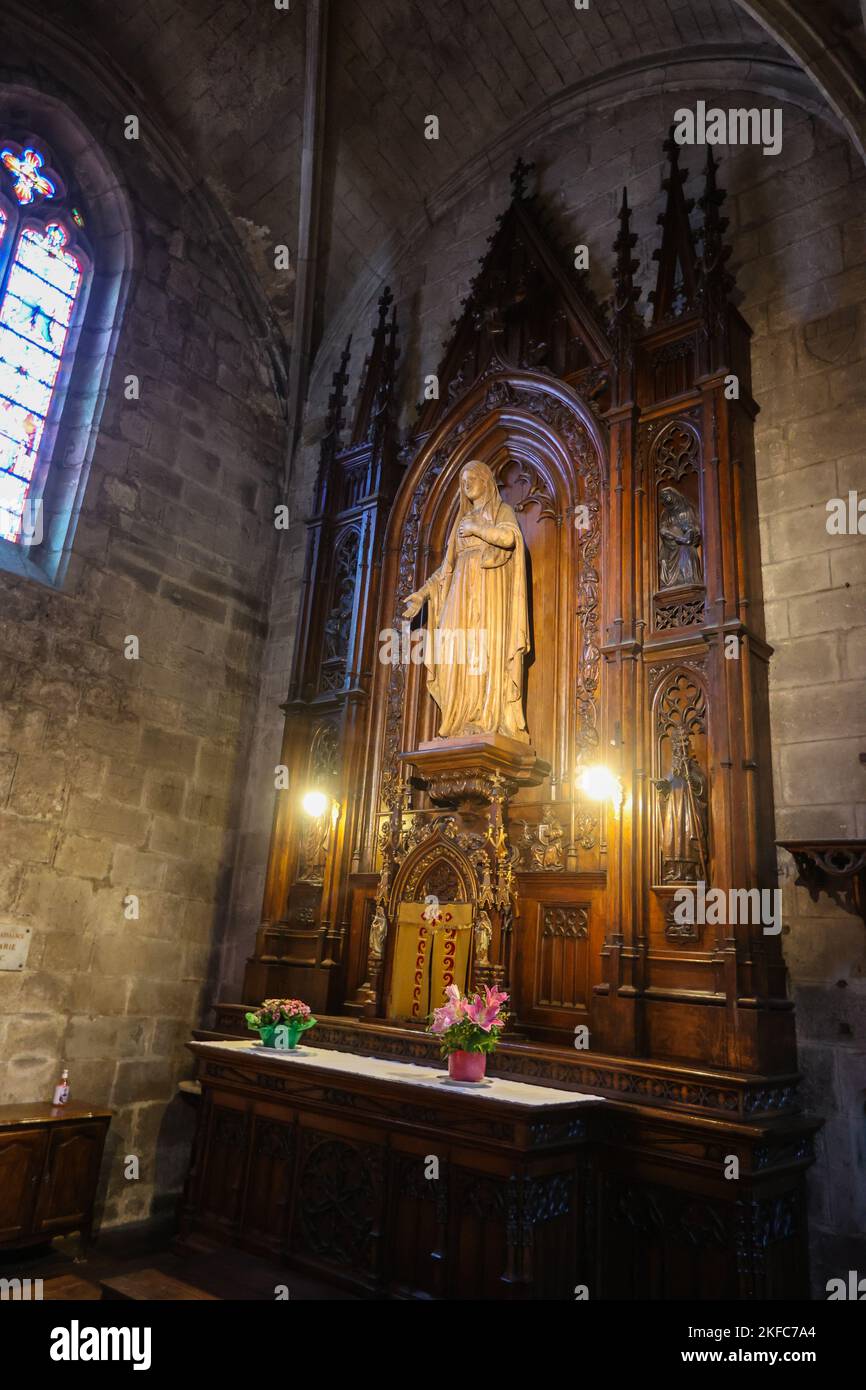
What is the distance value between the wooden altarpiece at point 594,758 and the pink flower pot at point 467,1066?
547 millimetres

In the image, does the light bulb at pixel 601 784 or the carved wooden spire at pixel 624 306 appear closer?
the light bulb at pixel 601 784

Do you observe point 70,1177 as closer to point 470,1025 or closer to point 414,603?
point 470,1025

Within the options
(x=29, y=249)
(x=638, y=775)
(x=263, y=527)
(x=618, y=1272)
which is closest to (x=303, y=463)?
(x=263, y=527)

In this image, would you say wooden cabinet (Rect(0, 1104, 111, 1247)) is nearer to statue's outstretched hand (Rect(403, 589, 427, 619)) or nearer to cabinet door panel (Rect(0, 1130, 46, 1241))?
cabinet door panel (Rect(0, 1130, 46, 1241))

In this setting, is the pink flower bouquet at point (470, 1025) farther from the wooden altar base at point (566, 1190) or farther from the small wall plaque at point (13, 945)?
the small wall plaque at point (13, 945)

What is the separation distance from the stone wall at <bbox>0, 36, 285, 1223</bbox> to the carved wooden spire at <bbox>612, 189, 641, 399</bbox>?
14.6 ft

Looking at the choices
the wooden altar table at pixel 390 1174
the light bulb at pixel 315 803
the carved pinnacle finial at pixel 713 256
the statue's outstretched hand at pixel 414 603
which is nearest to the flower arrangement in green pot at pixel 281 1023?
the wooden altar table at pixel 390 1174

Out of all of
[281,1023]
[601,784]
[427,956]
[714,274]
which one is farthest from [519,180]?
[281,1023]

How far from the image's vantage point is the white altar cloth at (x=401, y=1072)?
527cm

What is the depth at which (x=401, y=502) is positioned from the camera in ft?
29.5

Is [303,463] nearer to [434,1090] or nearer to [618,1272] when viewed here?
[434,1090]

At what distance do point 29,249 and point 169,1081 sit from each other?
776cm

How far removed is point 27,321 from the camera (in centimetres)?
866

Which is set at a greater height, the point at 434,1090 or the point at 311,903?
the point at 311,903
